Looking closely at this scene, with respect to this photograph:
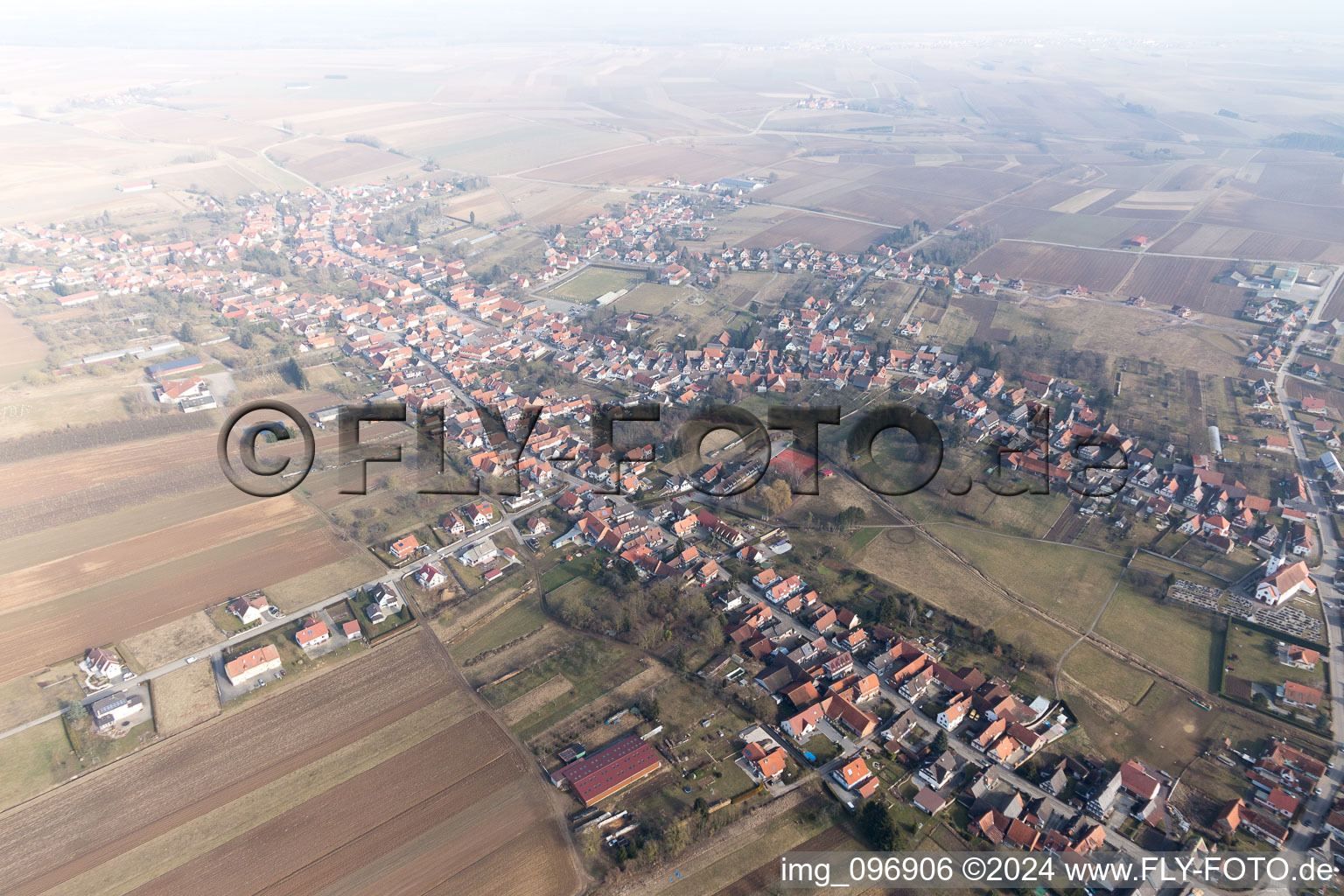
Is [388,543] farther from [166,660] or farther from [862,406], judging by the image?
[862,406]

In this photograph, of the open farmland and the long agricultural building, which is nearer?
the open farmland

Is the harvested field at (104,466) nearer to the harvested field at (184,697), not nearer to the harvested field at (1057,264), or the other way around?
the harvested field at (184,697)

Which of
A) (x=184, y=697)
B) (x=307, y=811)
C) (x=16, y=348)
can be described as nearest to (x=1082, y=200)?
(x=307, y=811)

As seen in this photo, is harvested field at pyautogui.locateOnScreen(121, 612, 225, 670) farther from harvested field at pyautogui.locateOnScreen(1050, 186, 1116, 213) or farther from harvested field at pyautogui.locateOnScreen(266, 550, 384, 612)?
harvested field at pyautogui.locateOnScreen(1050, 186, 1116, 213)

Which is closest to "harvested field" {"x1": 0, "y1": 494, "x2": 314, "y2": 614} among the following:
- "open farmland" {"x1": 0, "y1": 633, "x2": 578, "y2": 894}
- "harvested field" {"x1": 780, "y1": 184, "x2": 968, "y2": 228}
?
"open farmland" {"x1": 0, "y1": 633, "x2": 578, "y2": 894}

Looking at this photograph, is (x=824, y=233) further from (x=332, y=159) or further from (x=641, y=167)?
(x=332, y=159)

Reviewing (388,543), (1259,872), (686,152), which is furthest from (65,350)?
(686,152)
